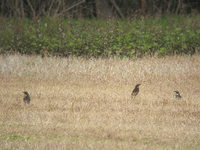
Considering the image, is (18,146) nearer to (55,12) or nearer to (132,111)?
(132,111)

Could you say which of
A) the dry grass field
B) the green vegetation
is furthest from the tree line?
the dry grass field

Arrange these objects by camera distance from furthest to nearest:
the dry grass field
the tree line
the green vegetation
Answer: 1. the tree line
2. the green vegetation
3. the dry grass field

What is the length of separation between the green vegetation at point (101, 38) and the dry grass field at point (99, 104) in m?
1.25

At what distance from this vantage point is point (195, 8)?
24.9 meters

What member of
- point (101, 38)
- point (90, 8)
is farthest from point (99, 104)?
point (90, 8)

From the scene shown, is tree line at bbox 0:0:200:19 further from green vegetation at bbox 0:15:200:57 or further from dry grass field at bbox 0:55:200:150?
dry grass field at bbox 0:55:200:150

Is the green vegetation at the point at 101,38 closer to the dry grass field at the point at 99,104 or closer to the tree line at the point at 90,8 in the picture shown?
the dry grass field at the point at 99,104

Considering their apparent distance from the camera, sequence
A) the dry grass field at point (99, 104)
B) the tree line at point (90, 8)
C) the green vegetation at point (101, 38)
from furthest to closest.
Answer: the tree line at point (90, 8) < the green vegetation at point (101, 38) < the dry grass field at point (99, 104)

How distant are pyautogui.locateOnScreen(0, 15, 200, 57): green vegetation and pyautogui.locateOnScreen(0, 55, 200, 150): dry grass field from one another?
1253 millimetres

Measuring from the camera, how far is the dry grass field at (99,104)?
7.71 m

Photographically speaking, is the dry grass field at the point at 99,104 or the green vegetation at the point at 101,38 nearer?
the dry grass field at the point at 99,104

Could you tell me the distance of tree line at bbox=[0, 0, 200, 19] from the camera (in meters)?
21.6

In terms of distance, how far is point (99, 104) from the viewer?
33.8 ft

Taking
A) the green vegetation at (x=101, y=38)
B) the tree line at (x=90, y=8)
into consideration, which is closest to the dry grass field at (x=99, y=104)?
the green vegetation at (x=101, y=38)
